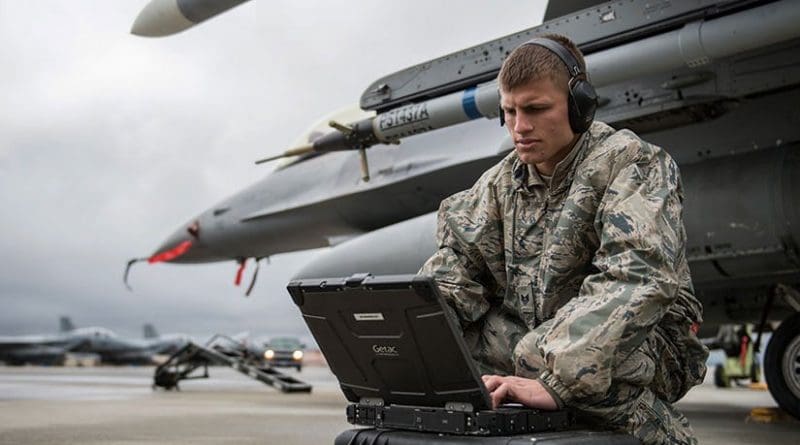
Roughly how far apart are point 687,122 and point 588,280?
555 centimetres

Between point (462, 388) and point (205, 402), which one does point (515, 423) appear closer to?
point (462, 388)

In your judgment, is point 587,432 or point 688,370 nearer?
point 587,432

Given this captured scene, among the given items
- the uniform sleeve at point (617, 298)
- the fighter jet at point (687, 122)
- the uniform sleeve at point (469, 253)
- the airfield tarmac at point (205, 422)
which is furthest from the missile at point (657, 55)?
the uniform sleeve at point (617, 298)

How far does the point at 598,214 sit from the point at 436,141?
7.57 m

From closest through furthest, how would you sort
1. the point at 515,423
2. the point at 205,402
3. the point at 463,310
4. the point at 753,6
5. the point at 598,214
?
the point at 515,423 → the point at 598,214 → the point at 463,310 → the point at 753,6 → the point at 205,402

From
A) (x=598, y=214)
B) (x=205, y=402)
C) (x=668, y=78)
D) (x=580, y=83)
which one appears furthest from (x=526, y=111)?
(x=205, y=402)

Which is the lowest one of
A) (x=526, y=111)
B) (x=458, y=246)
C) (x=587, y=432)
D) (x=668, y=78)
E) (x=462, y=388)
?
(x=587, y=432)

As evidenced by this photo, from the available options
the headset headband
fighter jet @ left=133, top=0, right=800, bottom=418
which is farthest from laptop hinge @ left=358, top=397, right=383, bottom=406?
fighter jet @ left=133, top=0, right=800, bottom=418

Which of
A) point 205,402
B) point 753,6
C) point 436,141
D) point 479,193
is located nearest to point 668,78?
point 753,6

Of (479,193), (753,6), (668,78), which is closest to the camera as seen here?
(479,193)

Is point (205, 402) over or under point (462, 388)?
under

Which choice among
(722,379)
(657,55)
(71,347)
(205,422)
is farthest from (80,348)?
(657,55)

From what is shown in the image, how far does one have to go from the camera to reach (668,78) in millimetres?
7051

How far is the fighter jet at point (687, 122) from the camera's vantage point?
6129 mm
